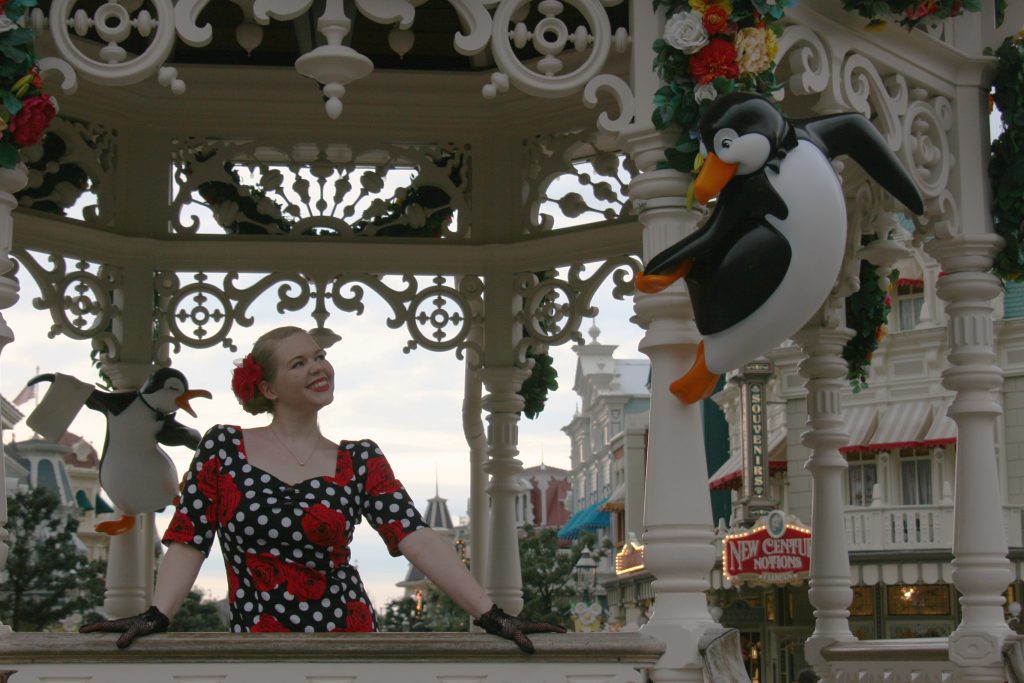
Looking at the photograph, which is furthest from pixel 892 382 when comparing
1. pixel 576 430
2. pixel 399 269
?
pixel 576 430

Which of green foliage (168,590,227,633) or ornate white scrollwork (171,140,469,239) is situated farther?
green foliage (168,590,227,633)

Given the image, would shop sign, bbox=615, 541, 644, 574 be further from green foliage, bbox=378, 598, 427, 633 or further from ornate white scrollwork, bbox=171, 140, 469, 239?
ornate white scrollwork, bbox=171, 140, 469, 239

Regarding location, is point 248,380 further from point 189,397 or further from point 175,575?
point 189,397

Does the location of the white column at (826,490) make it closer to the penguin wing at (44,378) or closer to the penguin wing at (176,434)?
the penguin wing at (176,434)

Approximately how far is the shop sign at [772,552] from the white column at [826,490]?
2967cm

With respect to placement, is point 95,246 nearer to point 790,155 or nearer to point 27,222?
point 27,222

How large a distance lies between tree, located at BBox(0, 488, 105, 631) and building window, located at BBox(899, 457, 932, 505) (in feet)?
69.0

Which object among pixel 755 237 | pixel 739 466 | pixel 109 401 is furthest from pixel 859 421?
pixel 755 237

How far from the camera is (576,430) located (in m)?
84.6

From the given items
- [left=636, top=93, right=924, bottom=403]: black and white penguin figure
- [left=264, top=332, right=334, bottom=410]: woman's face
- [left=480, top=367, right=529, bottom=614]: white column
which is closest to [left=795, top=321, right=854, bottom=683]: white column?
[left=480, top=367, right=529, bottom=614]: white column

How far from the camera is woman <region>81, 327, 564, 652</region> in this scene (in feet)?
20.9

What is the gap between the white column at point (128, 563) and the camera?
481 inches

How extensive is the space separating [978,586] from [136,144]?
6.71m

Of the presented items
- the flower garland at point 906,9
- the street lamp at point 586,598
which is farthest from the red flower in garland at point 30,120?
the street lamp at point 586,598
